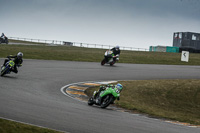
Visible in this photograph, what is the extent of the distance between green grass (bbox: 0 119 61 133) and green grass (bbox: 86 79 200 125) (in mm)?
6472

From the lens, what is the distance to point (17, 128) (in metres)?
7.48

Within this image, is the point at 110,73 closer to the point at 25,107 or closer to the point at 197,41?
the point at 25,107

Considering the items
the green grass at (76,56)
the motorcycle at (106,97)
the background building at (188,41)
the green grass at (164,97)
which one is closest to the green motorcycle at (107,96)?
the motorcycle at (106,97)

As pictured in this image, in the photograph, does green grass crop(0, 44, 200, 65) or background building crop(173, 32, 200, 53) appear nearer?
green grass crop(0, 44, 200, 65)

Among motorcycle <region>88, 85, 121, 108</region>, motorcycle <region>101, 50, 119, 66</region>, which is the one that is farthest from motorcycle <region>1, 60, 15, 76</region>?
motorcycle <region>101, 50, 119, 66</region>

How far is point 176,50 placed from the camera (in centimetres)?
6384

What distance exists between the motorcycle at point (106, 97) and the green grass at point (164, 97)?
1.66 meters

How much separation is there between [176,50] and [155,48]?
9.70 meters

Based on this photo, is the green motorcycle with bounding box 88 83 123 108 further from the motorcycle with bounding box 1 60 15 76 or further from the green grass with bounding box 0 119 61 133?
the motorcycle with bounding box 1 60 15 76

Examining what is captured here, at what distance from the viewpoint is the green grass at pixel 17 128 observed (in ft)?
23.7

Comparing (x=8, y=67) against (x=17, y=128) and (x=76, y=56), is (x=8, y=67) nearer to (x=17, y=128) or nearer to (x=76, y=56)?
(x=17, y=128)

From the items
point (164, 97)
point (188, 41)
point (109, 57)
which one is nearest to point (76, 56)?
point (109, 57)

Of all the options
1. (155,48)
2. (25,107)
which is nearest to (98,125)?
(25,107)

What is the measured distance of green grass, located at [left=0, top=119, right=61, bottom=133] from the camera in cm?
723
